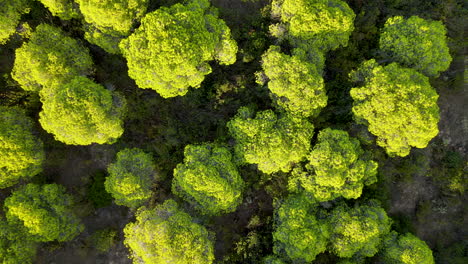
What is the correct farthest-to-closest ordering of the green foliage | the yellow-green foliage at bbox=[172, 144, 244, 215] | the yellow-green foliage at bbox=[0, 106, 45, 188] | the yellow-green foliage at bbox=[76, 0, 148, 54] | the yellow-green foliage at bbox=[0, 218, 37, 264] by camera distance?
the green foliage, the yellow-green foliage at bbox=[172, 144, 244, 215], the yellow-green foliage at bbox=[0, 218, 37, 264], the yellow-green foliage at bbox=[0, 106, 45, 188], the yellow-green foliage at bbox=[76, 0, 148, 54]

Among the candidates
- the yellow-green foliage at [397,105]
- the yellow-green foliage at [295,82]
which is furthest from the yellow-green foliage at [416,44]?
the yellow-green foliage at [295,82]

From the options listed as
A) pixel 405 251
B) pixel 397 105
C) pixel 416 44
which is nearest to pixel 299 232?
pixel 405 251

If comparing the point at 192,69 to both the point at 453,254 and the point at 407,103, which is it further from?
the point at 453,254

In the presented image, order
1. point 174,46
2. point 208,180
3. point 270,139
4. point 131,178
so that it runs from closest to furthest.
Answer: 1. point 174,46
2. point 208,180
3. point 270,139
4. point 131,178

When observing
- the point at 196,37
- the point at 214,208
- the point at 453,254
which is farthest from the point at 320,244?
the point at 196,37

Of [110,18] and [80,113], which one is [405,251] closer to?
[80,113]

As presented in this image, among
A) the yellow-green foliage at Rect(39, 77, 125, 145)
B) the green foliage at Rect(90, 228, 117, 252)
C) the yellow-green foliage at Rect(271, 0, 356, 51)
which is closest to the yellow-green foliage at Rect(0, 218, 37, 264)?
the green foliage at Rect(90, 228, 117, 252)

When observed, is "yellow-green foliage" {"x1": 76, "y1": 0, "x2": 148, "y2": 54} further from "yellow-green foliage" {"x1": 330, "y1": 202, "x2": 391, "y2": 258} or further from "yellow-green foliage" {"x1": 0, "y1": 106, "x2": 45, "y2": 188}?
"yellow-green foliage" {"x1": 330, "y1": 202, "x2": 391, "y2": 258}

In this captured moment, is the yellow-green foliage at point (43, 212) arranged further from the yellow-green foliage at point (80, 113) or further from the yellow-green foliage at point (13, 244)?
the yellow-green foliage at point (80, 113)

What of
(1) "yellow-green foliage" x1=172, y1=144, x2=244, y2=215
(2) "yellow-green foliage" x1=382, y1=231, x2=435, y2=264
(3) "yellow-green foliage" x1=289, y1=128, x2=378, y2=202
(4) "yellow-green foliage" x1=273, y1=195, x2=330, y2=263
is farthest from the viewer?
(2) "yellow-green foliage" x1=382, y1=231, x2=435, y2=264
